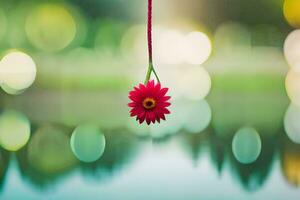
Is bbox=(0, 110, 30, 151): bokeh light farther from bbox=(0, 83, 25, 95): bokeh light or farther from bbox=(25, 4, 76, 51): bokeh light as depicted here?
bbox=(25, 4, 76, 51): bokeh light

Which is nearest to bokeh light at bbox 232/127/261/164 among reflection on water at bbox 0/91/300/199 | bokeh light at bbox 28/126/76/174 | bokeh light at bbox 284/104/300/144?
reflection on water at bbox 0/91/300/199

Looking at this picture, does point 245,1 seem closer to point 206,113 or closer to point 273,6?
point 273,6

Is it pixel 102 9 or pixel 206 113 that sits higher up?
pixel 102 9

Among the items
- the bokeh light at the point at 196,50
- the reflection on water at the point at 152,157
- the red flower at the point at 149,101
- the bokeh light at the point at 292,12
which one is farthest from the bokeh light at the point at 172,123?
the bokeh light at the point at 292,12

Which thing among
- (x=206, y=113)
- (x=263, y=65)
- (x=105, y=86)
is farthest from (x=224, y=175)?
(x=105, y=86)

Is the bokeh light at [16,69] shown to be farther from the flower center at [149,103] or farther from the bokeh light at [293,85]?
the bokeh light at [293,85]
